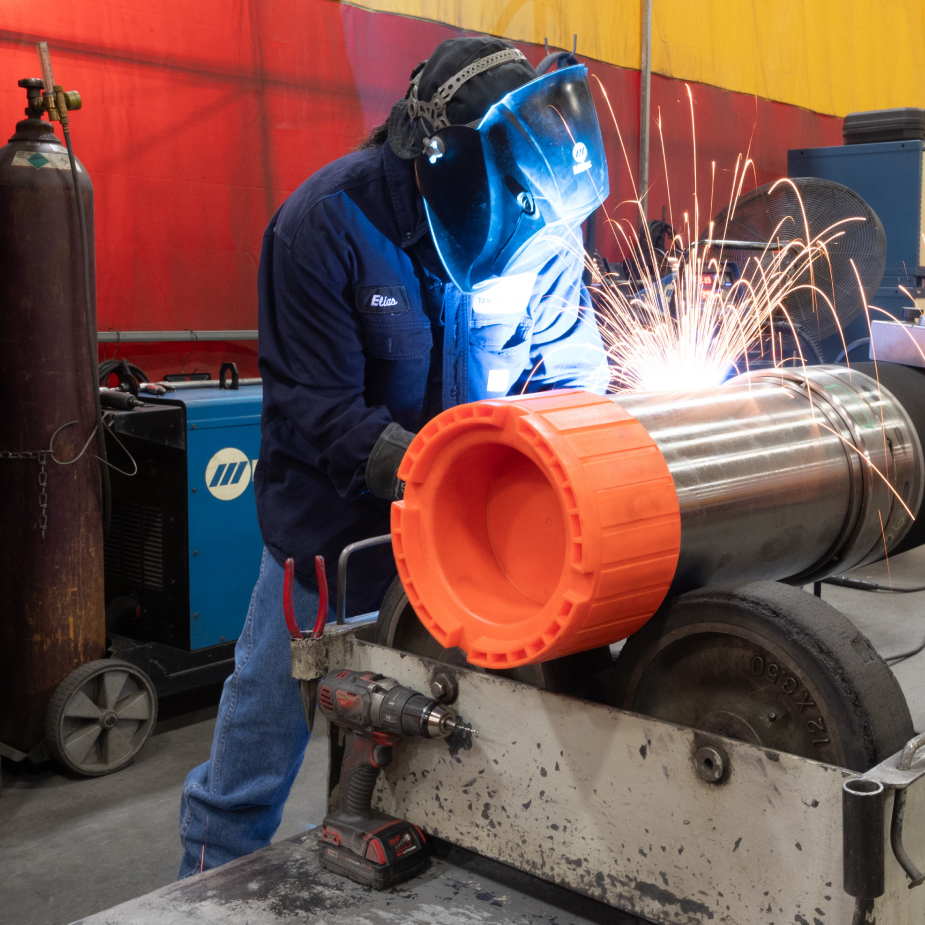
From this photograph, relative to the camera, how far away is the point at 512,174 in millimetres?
1454

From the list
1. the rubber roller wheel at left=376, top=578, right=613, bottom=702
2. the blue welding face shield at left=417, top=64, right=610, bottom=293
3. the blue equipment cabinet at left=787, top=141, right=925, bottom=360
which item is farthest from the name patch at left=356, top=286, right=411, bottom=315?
the blue equipment cabinet at left=787, top=141, right=925, bottom=360

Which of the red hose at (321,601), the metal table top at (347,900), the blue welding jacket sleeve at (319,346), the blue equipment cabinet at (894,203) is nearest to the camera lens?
the metal table top at (347,900)

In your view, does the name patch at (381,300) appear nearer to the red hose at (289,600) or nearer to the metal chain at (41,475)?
the red hose at (289,600)

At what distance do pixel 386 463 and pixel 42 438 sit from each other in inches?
66.4

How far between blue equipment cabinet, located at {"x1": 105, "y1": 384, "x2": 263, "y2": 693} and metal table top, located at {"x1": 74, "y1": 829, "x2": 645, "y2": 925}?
216cm

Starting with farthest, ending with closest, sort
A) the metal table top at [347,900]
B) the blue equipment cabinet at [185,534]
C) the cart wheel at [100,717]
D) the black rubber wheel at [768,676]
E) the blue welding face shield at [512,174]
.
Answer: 1. the blue equipment cabinet at [185,534]
2. the cart wheel at [100,717]
3. the blue welding face shield at [512,174]
4. the metal table top at [347,900]
5. the black rubber wheel at [768,676]

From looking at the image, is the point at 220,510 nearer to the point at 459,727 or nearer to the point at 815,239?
the point at 459,727

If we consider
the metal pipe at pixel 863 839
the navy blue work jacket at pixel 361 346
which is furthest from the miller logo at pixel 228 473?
the metal pipe at pixel 863 839

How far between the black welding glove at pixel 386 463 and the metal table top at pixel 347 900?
520mm

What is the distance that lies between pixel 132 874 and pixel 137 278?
7.09 feet

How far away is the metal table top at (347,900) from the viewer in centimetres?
103

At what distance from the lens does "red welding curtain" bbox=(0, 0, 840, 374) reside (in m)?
3.57

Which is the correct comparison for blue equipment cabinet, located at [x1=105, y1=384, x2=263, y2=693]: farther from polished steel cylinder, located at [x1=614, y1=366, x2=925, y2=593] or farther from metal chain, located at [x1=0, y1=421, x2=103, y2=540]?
polished steel cylinder, located at [x1=614, y1=366, x2=925, y2=593]

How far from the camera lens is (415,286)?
1704 millimetres
